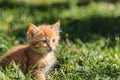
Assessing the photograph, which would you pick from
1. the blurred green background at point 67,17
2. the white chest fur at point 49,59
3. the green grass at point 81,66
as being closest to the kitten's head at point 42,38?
the white chest fur at point 49,59

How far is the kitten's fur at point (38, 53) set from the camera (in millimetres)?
8422

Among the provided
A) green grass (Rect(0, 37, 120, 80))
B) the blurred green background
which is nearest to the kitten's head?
green grass (Rect(0, 37, 120, 80))

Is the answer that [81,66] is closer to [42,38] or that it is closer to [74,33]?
[42,38]

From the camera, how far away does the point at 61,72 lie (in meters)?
8.62

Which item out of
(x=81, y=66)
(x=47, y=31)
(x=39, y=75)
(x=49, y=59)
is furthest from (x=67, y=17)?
(x=39, y=75)

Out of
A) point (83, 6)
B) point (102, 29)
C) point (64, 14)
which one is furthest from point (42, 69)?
point (83, 6)

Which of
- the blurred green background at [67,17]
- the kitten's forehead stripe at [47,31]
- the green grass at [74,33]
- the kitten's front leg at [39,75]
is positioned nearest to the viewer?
the kitten's front leg at [39,75]

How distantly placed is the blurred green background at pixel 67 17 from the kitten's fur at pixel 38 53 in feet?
9.27

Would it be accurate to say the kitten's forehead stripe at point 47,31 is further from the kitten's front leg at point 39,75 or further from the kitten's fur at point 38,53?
the kitten's front leg at point 39,75

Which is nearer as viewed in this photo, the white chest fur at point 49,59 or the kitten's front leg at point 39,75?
the kitten's front leg at point 39,75

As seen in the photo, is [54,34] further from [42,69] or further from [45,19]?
[45,19]

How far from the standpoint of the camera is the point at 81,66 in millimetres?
8898

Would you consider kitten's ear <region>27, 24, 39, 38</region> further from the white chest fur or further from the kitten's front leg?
the kitten's front leg

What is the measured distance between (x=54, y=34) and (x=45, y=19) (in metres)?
5.09
